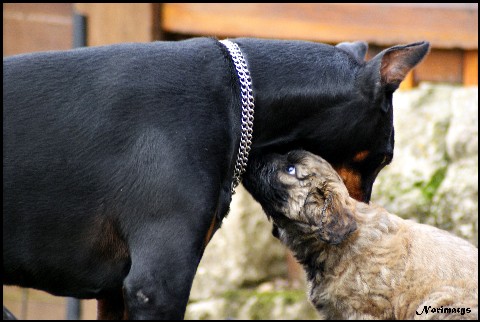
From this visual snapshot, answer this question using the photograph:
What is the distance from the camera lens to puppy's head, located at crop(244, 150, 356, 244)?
15.8 ft

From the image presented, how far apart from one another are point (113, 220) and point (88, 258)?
25 centimetres

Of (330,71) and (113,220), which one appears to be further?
(330,71)

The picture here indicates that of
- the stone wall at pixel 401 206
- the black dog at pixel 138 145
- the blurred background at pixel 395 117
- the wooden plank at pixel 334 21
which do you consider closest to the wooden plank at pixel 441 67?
the blurred background at pixel 395 117

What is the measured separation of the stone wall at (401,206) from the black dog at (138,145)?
9.01 ft

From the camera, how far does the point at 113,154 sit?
4289mm

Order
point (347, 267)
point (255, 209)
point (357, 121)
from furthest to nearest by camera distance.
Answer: point (255, 209)
point (347, 267)
point (357, 121)

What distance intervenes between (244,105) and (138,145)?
1.79 feet

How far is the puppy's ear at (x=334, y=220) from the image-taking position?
4828 millimetres

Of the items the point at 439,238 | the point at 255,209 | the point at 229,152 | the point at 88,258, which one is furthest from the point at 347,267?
the point at 255,209

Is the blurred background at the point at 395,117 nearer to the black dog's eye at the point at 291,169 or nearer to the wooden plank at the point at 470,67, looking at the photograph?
the wooden plank at the point at 470,67

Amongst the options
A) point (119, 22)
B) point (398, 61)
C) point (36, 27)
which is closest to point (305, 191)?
point (398, 61)

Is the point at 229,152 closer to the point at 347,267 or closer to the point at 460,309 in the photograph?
the point at 347,267

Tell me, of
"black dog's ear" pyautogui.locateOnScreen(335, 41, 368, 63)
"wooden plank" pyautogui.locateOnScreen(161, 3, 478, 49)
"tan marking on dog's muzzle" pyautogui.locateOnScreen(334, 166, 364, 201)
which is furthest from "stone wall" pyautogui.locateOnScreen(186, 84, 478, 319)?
"black dog's ear" pyautogui.locateOnScreen(335, 41, 368, 63)

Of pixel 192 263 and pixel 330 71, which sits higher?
pixel 330 71
